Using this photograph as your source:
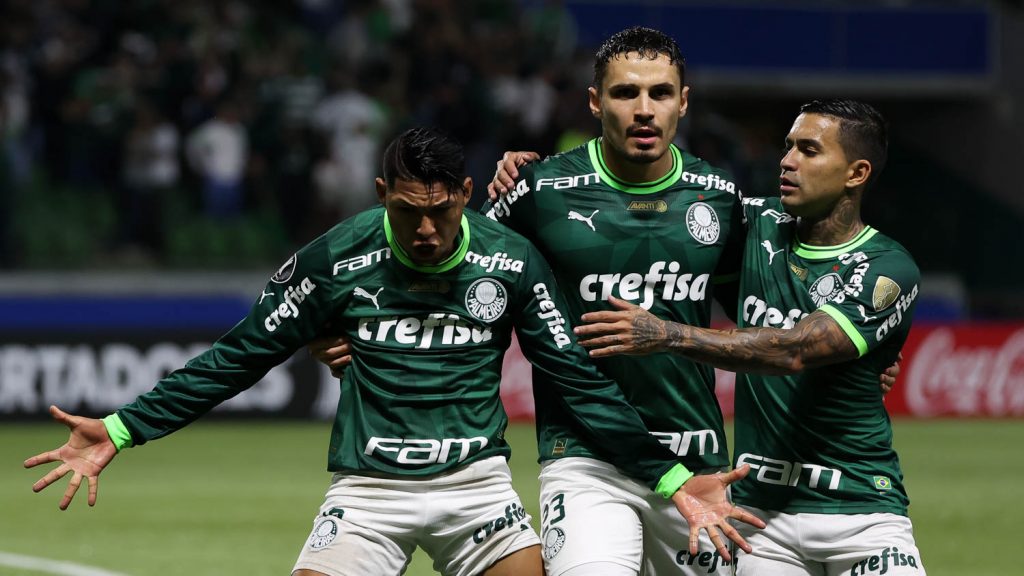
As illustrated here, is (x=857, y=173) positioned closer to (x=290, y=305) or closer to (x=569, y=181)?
(x=569, y=181)

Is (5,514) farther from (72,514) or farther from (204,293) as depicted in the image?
(204,293)

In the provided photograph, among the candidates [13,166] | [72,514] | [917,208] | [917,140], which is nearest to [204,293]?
[13,166]

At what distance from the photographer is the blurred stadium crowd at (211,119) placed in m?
16.5

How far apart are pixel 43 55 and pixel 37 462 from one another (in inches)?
504

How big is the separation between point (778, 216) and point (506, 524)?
1518mm

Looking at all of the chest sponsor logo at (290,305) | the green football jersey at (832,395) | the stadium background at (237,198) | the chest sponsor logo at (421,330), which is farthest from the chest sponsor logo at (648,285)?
the stadium background at (237,198)

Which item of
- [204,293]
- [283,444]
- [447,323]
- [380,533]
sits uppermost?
[447,323]

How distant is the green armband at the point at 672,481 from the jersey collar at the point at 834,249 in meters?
A: 0.88

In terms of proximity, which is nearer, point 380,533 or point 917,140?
point 380,533

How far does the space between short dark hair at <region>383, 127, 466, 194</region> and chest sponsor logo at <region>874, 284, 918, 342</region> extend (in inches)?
59.5

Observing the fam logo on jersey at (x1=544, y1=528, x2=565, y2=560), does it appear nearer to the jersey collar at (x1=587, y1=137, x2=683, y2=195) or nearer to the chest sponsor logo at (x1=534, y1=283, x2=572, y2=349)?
the chest sponsor logo at (x1=534, y1=283, x2=572, y2=349)

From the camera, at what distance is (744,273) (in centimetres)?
559

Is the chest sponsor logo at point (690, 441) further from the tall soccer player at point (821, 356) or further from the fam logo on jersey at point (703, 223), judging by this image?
the fam logo on jersey at point (703, 223)

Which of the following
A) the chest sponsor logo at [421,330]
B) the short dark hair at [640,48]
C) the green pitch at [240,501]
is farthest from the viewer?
the green pitch at [240,501]
